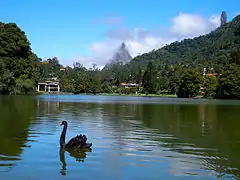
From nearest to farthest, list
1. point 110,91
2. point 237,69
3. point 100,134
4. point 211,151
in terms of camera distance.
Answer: point 211,151 < point 100,134 < point 237,69 < point 110,91

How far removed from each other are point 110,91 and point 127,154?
14278 centimetres

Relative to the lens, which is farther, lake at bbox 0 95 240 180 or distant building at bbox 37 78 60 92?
distant building at bbox 37 78 60 92

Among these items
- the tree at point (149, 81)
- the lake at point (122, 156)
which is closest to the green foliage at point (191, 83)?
the tree at point (149, 81)

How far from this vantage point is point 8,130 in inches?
632

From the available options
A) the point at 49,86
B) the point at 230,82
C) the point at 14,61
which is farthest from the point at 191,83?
the point at 49,86

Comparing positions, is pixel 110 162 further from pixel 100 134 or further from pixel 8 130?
pixel 8 130

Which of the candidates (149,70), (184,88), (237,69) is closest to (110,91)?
(149,70)

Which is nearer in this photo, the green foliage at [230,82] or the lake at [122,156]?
the lake at [122,156]

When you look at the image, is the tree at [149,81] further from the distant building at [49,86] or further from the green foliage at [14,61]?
the green foliage at [14,61]

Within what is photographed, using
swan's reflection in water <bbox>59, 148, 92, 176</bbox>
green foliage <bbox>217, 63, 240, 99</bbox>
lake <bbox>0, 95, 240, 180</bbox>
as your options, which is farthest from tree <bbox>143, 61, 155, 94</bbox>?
swan's reflection in water <bbox>59, 148, 92, 176</bbox>

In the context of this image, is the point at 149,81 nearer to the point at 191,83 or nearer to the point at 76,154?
the point at 191,83

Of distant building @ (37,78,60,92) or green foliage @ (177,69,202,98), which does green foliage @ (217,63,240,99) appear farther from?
distant building @ (37,78,60,92)

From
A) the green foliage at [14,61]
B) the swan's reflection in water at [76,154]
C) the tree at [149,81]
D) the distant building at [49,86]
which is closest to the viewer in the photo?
the swan's reflection in water at [76,154]

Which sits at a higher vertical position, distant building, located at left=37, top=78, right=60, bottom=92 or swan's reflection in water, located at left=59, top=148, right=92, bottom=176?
distant building, located at left=37, top=78, right=60, bottom=92
